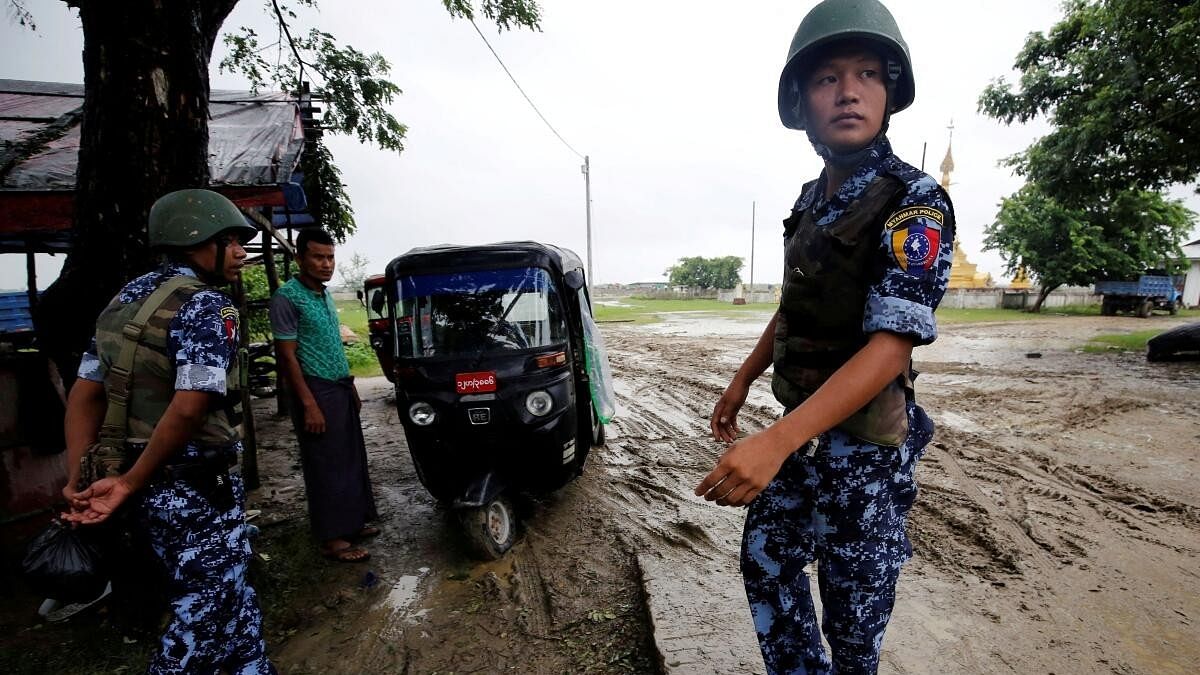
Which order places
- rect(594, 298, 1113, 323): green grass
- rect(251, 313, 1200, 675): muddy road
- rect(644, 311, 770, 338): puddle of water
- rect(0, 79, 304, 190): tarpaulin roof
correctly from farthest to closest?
1. rect(594, 298, 1113, 323): green grass
2. rect(644, 311, 770, 338): puddle of water
3. rect(0, 79, 304, 190): tarpaulin roof
4. rect(251, 313, 1200, 675): muddy road

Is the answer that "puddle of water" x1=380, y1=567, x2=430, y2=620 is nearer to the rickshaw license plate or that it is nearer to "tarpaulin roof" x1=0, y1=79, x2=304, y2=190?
the rickshaw license plate

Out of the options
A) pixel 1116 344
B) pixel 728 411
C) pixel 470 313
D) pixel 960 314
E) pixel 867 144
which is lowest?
pixel 1116 344

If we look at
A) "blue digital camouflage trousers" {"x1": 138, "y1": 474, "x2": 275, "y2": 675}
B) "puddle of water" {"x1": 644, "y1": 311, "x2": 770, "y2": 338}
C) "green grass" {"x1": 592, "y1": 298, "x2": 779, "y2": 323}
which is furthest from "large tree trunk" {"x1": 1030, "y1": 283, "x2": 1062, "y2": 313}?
"blue digital camouflage trousers" {"x1": 138, "y1": 474, "x2": 275, "y2": 675}

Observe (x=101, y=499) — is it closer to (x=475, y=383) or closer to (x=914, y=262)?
(x=475, y=383)

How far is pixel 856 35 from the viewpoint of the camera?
128 cm

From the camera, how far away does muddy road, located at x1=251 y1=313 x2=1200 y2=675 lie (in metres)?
2.35

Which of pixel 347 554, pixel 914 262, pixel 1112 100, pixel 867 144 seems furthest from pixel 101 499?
pixel 1112 100

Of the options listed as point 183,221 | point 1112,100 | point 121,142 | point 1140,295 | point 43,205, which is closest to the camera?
point 183,221

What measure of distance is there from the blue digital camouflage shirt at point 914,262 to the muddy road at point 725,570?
1.77m

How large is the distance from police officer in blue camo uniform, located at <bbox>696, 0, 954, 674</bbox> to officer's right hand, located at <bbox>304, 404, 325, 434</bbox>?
2815mm

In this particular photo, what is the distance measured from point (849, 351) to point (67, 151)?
5213mm

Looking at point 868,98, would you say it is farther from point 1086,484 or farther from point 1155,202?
point 1155,202

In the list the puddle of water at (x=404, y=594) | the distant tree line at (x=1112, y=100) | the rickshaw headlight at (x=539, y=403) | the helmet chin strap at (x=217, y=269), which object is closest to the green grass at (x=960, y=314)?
the distant tree line at (x=1112, y=100)

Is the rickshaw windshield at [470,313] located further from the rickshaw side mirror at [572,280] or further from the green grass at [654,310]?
the green grass at [654,310]
